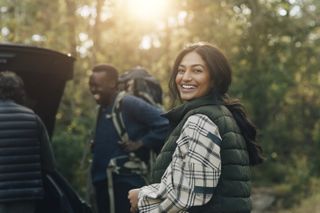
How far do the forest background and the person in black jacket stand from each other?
24.0ft

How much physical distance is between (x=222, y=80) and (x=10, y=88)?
210 centimetres

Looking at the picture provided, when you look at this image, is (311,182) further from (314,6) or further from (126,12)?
(126,12)

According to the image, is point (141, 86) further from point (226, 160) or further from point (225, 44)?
point (225, 44)

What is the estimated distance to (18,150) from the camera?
5.20m

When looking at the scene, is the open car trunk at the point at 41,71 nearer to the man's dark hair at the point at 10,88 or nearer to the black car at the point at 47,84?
the black car at the point at 47,84

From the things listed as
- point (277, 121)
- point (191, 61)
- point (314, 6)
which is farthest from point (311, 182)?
point (191, 61)

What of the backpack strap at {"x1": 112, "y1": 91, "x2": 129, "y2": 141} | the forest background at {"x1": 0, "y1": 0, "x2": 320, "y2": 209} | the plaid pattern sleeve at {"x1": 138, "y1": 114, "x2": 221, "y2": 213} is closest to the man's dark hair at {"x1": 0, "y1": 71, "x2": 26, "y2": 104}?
the backpack strap at {"x1": 112, "y1": 91, "x2": 129, "y2": 141}

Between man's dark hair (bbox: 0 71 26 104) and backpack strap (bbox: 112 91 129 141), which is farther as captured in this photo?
backpack strap (bbox: 112 91 129 141)

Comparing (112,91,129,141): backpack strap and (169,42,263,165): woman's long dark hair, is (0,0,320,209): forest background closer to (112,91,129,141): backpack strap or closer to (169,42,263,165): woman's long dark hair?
(112,91,129,141): backpack strap

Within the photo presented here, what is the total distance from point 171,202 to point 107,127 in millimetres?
2781

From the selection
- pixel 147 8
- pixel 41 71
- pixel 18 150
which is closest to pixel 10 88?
pixel 18 150

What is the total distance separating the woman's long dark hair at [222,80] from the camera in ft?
12.5

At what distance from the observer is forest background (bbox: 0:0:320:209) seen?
1530 cm

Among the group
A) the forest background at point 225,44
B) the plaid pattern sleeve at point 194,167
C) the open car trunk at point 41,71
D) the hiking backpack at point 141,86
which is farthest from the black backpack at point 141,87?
the forest background at point 225,44
